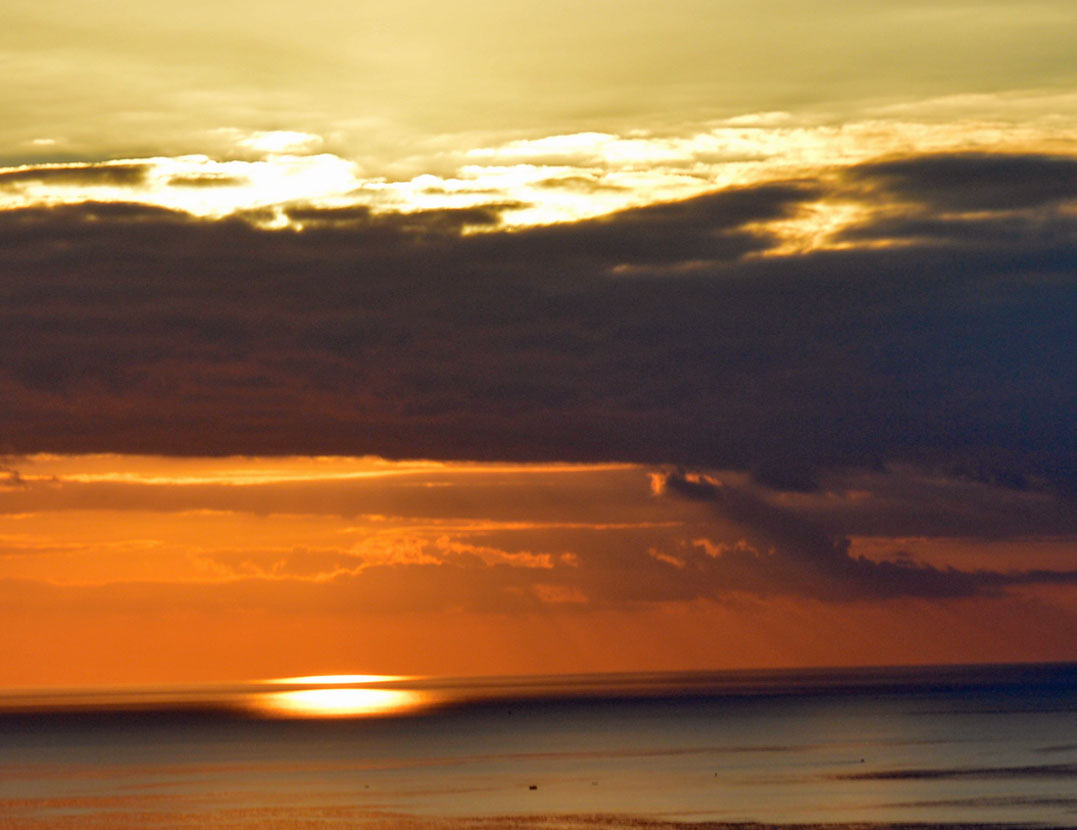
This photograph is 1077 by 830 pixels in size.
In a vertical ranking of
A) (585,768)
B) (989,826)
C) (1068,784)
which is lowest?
(989,826)

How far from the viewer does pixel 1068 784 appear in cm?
11006

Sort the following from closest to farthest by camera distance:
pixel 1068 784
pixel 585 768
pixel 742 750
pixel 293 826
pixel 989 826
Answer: pixel 989 826, pixel 293 826, pixel 1068 784, pixel 585 768, pixel 742 750

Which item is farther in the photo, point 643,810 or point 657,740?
point 657,740

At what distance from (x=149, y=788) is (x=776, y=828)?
55.7 metres

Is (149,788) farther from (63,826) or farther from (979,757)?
(979,757)

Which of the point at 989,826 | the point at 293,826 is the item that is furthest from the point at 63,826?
the point at 989,826

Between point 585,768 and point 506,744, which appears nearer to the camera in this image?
point 585,768

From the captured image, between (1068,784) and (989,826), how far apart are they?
2603 centimetres

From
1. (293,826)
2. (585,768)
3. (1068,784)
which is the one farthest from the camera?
(585,768)

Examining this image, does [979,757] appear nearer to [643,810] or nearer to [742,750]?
[742,750]

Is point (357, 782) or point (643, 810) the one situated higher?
point (357, 782)

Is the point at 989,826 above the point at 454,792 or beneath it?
beneath

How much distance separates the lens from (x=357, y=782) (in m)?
125

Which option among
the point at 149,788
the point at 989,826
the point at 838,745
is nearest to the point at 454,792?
the point at 149,788
